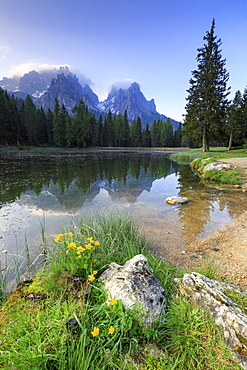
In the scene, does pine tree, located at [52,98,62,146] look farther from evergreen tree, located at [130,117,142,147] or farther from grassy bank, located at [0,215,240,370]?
grassy bank, located at [0,215,240,370]

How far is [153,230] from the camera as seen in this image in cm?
514

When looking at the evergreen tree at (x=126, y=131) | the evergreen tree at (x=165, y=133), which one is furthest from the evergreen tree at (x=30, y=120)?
the evergreen tree at (x=165, y=133)

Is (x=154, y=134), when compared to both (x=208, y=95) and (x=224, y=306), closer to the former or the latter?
(x=208, y=95)

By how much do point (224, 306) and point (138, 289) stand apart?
36.1 inches

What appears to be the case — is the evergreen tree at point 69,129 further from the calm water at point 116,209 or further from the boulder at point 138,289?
the boulder at point 138,289

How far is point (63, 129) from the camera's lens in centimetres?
5534

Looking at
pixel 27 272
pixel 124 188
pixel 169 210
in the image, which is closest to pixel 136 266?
pixel 27 272

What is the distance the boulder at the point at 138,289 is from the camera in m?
1.73

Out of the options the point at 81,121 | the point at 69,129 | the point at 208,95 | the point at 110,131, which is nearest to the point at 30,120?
the point at 69,129

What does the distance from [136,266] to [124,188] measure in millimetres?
8237

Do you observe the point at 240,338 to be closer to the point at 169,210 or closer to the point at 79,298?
the point at 79,298

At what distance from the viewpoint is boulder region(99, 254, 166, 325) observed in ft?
5.69

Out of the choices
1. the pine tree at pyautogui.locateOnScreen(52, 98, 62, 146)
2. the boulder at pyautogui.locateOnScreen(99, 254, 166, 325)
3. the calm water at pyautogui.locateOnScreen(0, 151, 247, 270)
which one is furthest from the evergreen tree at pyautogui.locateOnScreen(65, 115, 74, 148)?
the boulder at pyautogui.locateOnScreen(99, 254, 166, 325)

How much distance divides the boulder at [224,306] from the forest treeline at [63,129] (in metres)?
54.5
